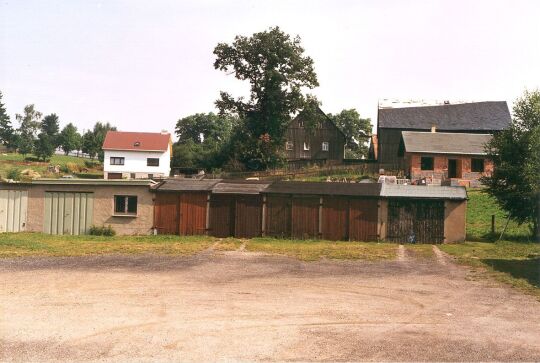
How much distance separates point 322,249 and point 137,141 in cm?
5021

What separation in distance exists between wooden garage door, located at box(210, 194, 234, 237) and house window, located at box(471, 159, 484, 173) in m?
27.9

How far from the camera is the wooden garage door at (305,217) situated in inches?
1072

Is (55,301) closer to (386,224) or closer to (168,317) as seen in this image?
(168,317)

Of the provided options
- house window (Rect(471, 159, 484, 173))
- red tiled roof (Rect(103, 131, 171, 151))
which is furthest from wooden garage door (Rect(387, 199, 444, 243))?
red tiled roof (Rect(103, 131, 171, 151))

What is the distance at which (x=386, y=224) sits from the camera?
26.9m

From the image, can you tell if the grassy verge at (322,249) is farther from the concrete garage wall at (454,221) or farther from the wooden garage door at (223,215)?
the concrete garage wall at (454,221)

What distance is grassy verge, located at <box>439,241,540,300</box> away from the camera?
1675 cm

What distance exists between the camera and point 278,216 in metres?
27.5

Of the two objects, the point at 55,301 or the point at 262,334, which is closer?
the point at 262,334

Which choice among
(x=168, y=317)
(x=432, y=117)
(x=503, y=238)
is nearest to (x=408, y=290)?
(x=168, y=317)

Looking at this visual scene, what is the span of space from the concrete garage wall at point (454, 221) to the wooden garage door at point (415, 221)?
0.85 ft

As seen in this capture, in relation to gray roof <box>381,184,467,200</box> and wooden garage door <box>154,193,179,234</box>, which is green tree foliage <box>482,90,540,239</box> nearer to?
gray roof <box>381,184,467,200</box>

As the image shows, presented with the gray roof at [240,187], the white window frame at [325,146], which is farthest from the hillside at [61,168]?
the gray roof at [240,187]

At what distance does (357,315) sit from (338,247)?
12.3 m
